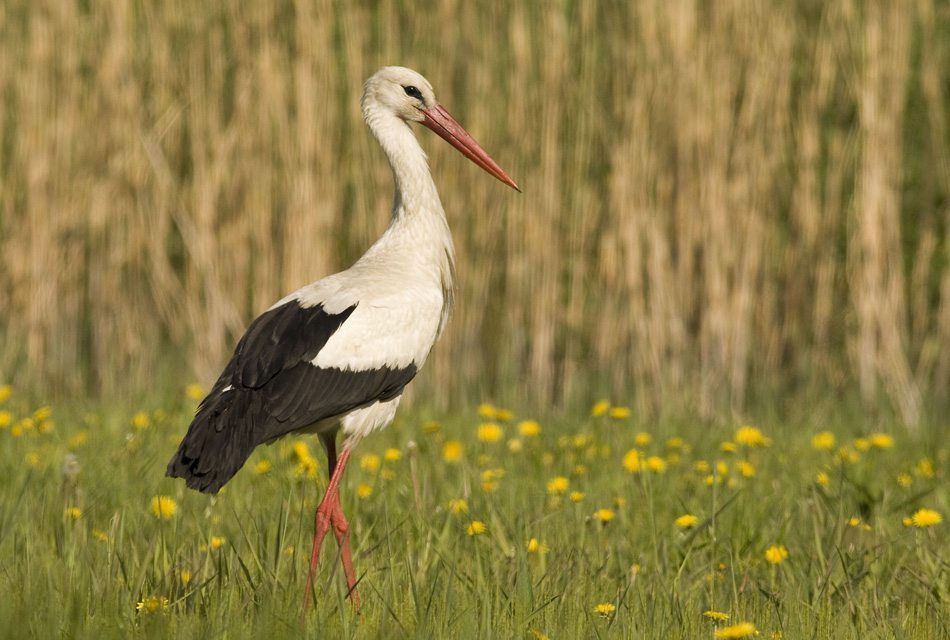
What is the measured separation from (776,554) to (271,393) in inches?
63.1

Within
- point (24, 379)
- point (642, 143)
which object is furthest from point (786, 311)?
point (24, 379)

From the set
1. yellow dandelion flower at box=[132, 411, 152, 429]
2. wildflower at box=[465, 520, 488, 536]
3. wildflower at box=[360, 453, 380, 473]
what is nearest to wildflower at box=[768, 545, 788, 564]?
wildflower at box=[465, 520, 488, 536]

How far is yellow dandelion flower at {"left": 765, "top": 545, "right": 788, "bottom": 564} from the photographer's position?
306 centimetres

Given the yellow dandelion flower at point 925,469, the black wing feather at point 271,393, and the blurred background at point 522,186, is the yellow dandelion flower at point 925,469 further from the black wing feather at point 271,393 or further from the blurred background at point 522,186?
the black wing feather at point 271,393

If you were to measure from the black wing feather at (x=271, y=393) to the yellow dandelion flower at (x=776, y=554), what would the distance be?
1336 mm

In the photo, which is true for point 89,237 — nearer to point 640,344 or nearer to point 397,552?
point 640,344

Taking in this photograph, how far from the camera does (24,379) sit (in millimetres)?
6820

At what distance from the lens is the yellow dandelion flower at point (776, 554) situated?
10.0ft

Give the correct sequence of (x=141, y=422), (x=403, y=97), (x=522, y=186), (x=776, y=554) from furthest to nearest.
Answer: (x=522, y=186)
(x=141, y=422)
(x=403, y=97)
(x=776, y=554)

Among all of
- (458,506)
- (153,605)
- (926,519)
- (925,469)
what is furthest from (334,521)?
(925,469)

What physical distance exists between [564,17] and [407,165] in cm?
291

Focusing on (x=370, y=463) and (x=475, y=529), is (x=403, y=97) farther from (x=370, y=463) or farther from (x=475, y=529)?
(x=475, y=529)

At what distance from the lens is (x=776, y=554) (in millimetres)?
3080

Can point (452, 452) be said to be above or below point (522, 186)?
below
